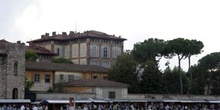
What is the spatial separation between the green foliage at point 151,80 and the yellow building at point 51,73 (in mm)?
8603

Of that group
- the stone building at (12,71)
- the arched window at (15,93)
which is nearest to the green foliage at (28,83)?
the stone building at (12,71)

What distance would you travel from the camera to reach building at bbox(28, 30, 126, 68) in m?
105

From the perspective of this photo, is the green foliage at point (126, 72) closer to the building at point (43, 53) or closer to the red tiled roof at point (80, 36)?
the building at point (43, 53)

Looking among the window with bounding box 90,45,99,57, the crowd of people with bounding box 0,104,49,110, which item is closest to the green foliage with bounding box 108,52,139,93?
the crowd of people with bounding box 0,104,49,110

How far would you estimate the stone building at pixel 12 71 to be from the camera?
56094 millimetres

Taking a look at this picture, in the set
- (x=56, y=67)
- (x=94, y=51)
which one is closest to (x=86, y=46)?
(x=94, y=51)

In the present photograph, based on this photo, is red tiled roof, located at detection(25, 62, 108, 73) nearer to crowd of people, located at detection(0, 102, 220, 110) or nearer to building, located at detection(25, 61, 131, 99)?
building, located at detection(25, 61, 131, 99)

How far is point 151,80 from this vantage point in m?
76.2

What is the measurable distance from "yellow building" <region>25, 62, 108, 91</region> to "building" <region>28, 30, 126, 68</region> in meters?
25.3

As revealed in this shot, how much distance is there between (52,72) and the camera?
7156cm

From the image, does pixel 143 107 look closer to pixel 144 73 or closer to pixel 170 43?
pixel 144 73

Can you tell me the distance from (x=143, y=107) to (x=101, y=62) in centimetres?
4659

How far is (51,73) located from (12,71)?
14917mm

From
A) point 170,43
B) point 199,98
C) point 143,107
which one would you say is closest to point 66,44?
point 170,43
